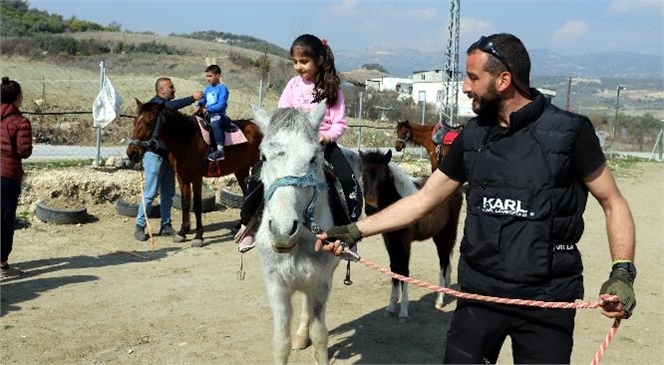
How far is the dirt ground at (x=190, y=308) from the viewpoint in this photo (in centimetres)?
531

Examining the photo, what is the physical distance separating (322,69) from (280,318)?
1.98 m

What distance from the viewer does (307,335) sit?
5.47m

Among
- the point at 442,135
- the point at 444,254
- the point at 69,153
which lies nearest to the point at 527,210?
the point at 444,254

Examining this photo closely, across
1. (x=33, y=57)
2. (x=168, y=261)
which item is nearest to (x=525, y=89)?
(x=168, y=261)

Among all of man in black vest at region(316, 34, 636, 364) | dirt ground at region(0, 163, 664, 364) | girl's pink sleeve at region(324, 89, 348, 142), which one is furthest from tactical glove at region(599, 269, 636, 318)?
dirt ground at region(0, 163, 664, 364)

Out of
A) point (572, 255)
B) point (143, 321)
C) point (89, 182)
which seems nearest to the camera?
point (572, 255)

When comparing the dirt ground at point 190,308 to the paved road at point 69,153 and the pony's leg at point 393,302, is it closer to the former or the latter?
the pony's leg at point 393,302

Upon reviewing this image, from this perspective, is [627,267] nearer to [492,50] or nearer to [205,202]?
[492,50]

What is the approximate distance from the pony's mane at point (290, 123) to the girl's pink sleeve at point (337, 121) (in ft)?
2.72

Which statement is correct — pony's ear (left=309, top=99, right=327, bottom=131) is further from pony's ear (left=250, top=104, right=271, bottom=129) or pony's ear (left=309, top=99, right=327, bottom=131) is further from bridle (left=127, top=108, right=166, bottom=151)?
bridle (left=127, top=108, right=166, bottom=151)

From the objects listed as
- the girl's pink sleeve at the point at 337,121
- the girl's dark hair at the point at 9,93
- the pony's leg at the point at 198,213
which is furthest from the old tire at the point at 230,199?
the girl's pink sleeve at the point at 337,121

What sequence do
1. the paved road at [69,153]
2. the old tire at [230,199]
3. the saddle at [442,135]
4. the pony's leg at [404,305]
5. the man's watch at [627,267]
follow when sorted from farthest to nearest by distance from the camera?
the paved road at [69,153] < the saddle at [442,135] < the old tire at [230,199] < the pony's leg at [404,305] < the man's watch at [627,267]

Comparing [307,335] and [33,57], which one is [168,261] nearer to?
[307,335]

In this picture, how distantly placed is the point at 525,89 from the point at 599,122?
187ft
